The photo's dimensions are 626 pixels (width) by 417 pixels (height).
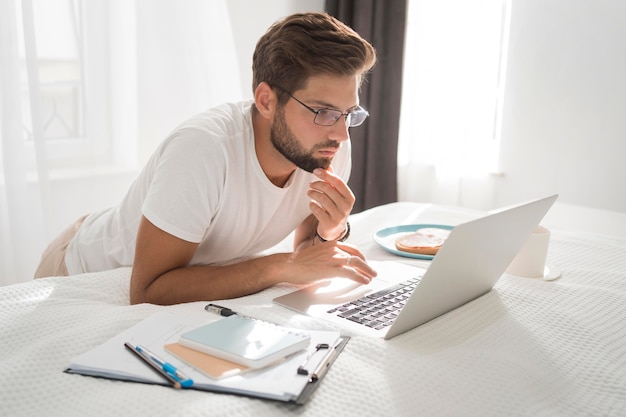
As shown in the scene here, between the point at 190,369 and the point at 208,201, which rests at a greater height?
the point at 208,201

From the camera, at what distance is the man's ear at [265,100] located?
163cm

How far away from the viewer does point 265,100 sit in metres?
1.64

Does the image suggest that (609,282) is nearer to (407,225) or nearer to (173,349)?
(407,225)

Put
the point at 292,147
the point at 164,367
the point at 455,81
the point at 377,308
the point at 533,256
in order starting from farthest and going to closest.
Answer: the point at 455,81, the point at 292,147, the point at 533,256, the point at 377,308, the point at 164,367

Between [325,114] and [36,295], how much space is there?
777 mm

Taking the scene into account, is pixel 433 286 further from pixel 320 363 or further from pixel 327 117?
pixel 327 117

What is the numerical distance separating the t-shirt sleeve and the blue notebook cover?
394mm

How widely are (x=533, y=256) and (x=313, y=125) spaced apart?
62 cm

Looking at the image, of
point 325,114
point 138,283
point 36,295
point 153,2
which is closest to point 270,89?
point 325,114

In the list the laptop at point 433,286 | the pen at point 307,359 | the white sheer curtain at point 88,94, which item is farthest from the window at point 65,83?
the pen at point 307,359

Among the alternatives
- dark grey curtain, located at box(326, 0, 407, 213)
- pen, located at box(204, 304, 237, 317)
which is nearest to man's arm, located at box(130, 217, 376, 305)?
pen, located at box(204, 304, 237, 317)

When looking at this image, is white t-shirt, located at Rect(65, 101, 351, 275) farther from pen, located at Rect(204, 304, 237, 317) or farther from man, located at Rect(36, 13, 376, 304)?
pen, located at Rect(204, 304, 237, 317)

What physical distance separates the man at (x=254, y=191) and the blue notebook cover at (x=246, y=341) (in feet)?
1.09

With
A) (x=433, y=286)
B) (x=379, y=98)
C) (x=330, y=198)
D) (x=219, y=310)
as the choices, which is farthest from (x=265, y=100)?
(x=379, y=98)
